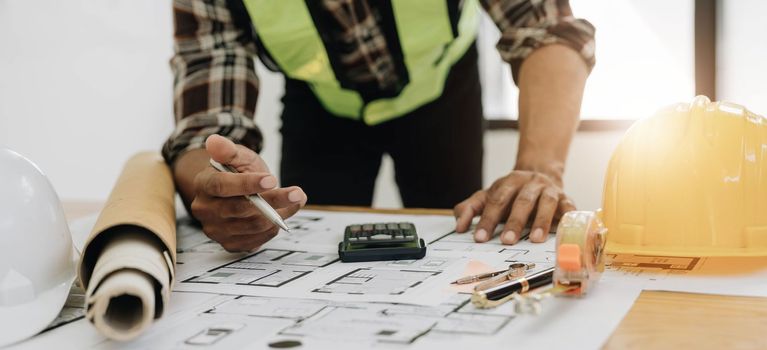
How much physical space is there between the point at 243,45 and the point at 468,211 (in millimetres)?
525

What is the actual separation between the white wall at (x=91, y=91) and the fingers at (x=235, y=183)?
1765mm

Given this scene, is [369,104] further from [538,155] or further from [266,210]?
[266,210]

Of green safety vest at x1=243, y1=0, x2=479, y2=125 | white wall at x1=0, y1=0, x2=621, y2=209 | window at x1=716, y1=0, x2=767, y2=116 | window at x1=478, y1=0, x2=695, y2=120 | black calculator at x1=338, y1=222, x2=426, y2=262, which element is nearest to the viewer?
black calculator at x1=338, y1=222, x2=426, y2=262

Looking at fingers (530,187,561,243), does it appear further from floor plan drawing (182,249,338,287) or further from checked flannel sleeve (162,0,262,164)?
checked flannel sleeve (162,0,262,164)

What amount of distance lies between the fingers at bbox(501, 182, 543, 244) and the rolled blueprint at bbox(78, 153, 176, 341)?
1.24 feet

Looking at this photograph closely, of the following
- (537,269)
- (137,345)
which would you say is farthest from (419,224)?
(137,345)

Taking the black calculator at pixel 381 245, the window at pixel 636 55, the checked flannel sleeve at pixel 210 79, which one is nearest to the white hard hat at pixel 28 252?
the black calculator at pixel 381 245

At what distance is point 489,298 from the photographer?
2.09 feet

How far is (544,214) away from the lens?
3.06 feet

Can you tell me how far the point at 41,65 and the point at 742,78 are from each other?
2219mm

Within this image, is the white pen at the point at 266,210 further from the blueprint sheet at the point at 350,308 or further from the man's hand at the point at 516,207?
the man's hand at the point at 516,207

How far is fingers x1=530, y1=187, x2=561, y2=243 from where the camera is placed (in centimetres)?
91

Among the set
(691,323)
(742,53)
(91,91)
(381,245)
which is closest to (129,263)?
(381,245)

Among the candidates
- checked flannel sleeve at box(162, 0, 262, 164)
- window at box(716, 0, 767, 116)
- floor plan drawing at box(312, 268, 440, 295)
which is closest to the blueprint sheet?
floor plan drawing at box(312, 268, 440, 295)
